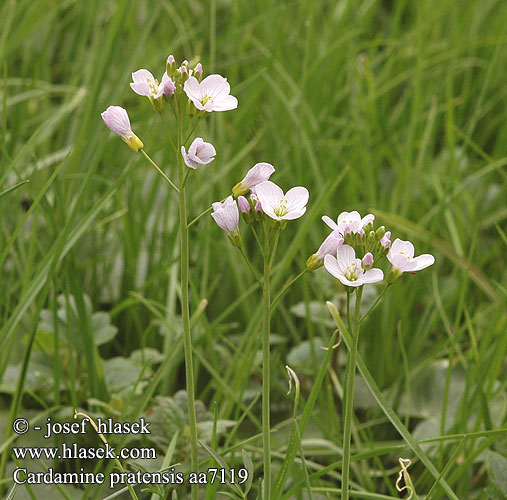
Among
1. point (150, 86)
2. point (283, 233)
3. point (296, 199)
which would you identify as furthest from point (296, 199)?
point (283, 233)

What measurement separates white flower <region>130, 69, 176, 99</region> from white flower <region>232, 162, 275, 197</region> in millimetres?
144

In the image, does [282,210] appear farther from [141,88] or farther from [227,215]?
[141,88]

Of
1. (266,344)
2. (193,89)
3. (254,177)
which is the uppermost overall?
(193,89)

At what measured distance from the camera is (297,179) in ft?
6.63

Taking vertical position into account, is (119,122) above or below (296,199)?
above

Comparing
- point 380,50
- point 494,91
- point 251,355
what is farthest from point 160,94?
point 380,50

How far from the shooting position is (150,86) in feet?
3.20

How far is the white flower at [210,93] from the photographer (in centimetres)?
95

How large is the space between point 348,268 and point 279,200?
0.12 meters

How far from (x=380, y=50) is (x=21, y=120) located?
1.60m

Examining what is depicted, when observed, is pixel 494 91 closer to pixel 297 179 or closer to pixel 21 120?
pixel 297 179

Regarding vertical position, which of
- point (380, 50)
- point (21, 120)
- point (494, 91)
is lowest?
point (21, 120)

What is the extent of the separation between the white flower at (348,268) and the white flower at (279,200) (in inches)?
2.8

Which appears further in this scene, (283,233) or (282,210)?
(283,233)
